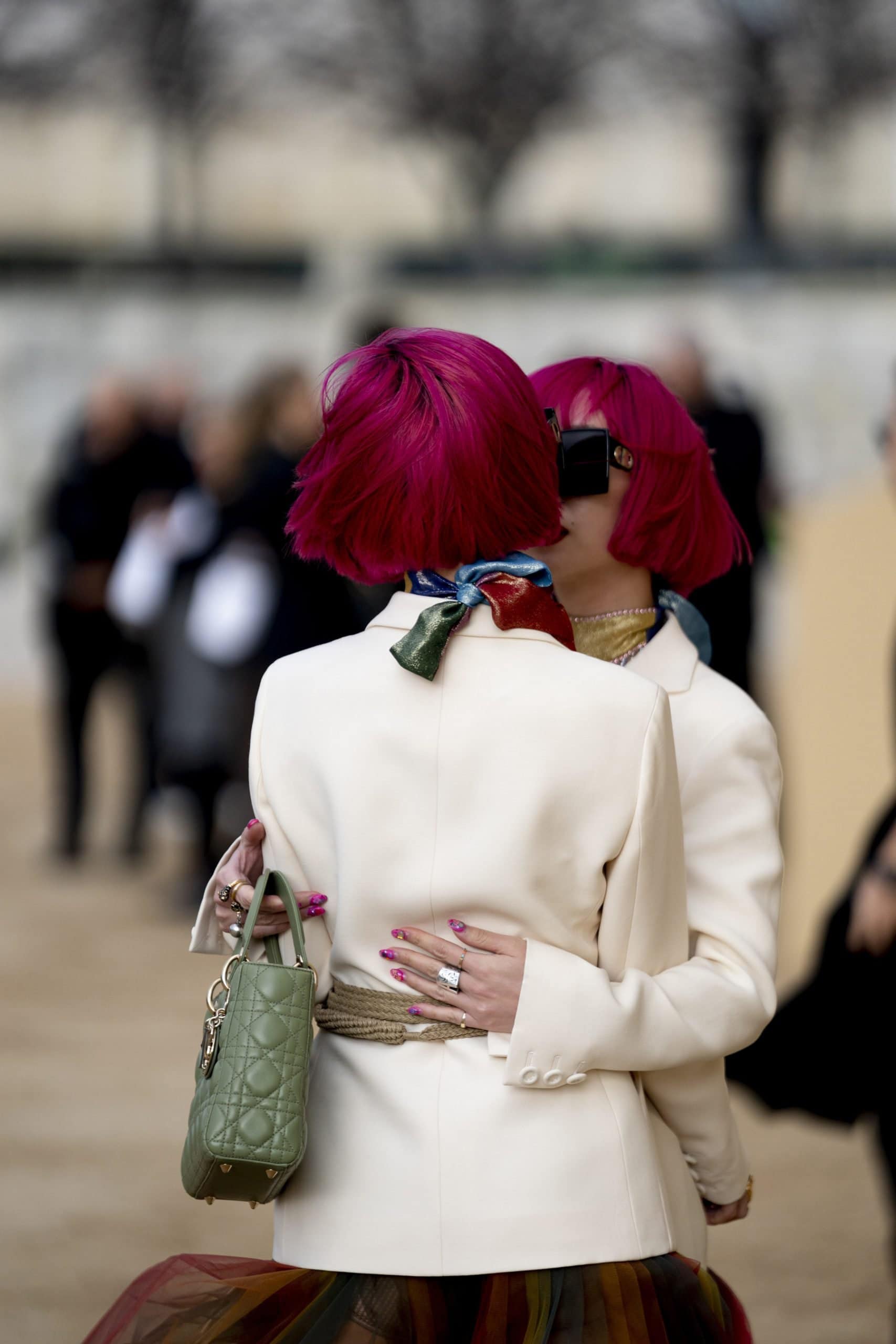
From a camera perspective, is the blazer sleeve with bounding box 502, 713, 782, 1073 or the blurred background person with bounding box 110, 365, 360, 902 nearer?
the blazer sleeve with bounding box 502, 713, 782, 1073

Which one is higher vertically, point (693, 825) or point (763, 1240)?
point (693, 825)

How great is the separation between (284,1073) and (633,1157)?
1.25 feet

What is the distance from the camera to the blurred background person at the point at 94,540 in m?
8.51

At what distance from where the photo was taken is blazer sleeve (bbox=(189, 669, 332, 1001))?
2.01 meters

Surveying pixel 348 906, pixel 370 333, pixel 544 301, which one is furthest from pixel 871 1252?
pixel 544 301

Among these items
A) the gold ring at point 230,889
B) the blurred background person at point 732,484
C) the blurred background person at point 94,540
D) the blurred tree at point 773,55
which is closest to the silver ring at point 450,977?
the gold ring at point 230,889

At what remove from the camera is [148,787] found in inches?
348

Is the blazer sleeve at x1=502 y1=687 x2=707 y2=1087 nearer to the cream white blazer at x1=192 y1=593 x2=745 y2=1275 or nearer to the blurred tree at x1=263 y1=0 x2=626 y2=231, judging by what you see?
the cream white blazer at x1=192 y1=593 x2=745 y2=1275

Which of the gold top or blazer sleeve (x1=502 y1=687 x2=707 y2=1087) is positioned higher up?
the gold top

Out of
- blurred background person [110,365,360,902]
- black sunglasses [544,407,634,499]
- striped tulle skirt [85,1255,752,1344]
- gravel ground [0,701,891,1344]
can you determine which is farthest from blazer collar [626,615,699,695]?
blurred background person [110,365,360,902]

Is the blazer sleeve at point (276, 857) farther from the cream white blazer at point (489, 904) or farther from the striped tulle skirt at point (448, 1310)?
the striped tulle skirt at point (448, 1310)

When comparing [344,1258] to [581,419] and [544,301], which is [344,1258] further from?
[544,301]

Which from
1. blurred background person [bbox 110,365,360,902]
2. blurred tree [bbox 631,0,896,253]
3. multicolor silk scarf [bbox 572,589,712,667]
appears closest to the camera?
multicolor silk scarf [bbox 572,589,712,667]

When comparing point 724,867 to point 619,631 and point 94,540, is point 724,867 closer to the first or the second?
point 619,631
